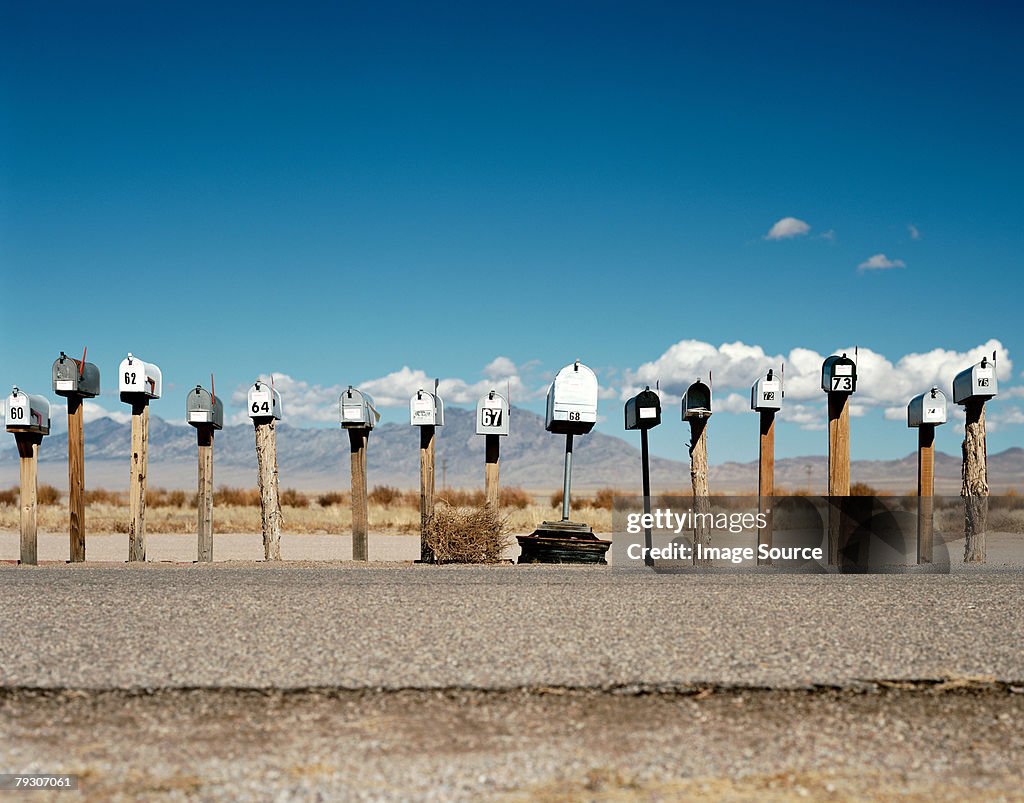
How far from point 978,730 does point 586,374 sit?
7372 millimetres

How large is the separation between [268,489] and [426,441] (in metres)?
1.84

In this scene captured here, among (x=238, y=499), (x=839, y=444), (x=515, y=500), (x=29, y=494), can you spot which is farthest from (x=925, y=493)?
(x=238, y=499)

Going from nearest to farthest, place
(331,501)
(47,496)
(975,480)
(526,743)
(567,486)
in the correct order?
(526,743), (975,480), (567,486), (47,496), (331,501)

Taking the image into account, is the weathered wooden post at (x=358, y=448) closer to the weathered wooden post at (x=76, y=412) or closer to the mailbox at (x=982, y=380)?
the weathered wooden post at (x=76, y=412)

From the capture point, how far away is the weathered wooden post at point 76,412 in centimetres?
1085

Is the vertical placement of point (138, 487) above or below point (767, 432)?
below

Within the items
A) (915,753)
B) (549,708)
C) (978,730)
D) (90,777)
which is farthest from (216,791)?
(978,730)

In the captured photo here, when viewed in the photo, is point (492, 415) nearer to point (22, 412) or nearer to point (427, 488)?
point (427, 488)

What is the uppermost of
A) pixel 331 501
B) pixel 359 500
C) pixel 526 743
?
pixel 359 500

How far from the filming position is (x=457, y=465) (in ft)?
470

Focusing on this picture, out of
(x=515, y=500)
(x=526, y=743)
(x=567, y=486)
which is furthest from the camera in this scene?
(x=515, y=500)

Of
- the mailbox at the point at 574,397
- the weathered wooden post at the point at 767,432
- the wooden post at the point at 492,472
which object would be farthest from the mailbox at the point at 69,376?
the weathered wooden post at the point at 767,432

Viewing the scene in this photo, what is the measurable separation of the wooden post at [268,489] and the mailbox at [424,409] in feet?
5.21

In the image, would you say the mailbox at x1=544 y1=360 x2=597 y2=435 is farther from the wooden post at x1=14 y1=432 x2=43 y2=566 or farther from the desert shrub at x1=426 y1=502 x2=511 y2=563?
the wooden post at x1=14 y1=432 x2=43 y2=566
